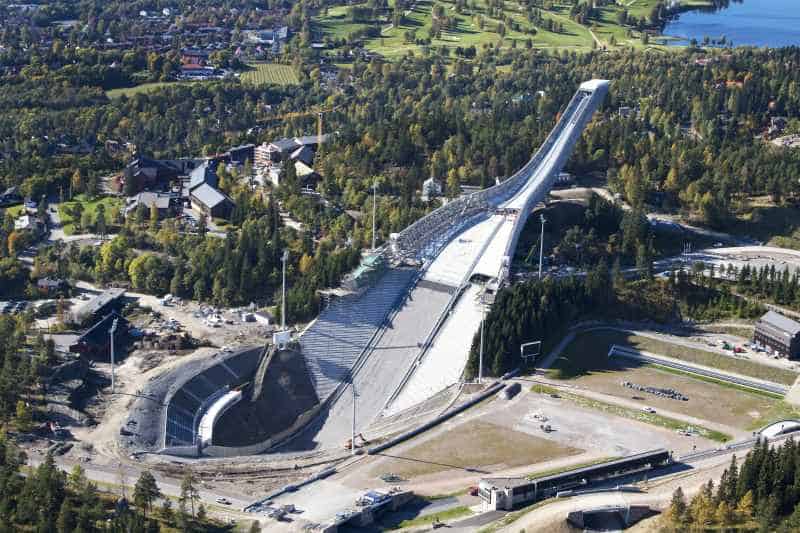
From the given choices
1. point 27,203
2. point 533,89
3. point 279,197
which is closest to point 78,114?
point 27,203

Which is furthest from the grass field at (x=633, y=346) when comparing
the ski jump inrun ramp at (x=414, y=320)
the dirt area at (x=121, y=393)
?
the dirt area at (x=121, y=393)

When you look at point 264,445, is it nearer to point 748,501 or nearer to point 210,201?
point 748,501

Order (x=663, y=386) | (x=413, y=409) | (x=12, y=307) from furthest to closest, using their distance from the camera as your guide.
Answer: (x=12, y=307) → (x=663, y=386) → (x=413, y=409)

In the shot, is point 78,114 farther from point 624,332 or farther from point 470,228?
point 624,332

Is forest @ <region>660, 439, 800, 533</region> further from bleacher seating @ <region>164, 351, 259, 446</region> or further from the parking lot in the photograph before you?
the parking lot

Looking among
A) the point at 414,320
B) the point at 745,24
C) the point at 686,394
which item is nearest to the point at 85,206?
the point at 414,320

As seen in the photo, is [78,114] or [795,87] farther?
[78,114]
